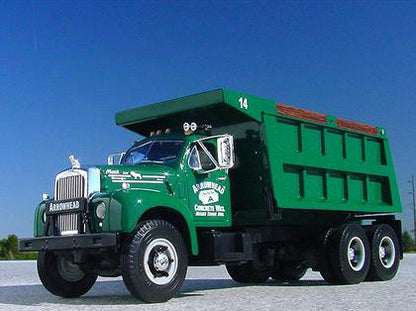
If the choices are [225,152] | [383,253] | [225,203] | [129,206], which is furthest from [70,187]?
[383,253]

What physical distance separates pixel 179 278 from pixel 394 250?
20.9ft

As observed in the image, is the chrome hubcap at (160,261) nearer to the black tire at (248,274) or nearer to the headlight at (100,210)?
the headlight at (100,210)

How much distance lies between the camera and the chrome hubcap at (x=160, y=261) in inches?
365

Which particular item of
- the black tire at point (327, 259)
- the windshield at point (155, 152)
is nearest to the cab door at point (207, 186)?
the windshield at point (155, 152)

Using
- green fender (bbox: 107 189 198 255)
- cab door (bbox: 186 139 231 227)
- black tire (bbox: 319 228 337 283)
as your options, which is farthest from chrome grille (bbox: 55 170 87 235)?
black tire (bbox: 319 228 337 283)

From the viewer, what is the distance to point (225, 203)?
1122cm

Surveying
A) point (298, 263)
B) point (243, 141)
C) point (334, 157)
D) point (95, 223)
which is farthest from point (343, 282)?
point (95, 223)

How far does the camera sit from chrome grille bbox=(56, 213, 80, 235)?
383 inches

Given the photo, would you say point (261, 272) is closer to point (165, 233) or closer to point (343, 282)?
point (343, 282)

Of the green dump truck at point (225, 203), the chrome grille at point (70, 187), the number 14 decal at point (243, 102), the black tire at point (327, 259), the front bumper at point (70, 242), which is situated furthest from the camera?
the black tire at point (327, 259)

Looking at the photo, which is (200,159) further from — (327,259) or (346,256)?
(346,256)

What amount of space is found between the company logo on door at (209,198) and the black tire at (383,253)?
4.06 m

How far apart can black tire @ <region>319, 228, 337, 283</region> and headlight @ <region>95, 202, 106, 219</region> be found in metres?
5.06

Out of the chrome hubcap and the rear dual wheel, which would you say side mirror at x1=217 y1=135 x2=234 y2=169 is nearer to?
the chrome hubcap
